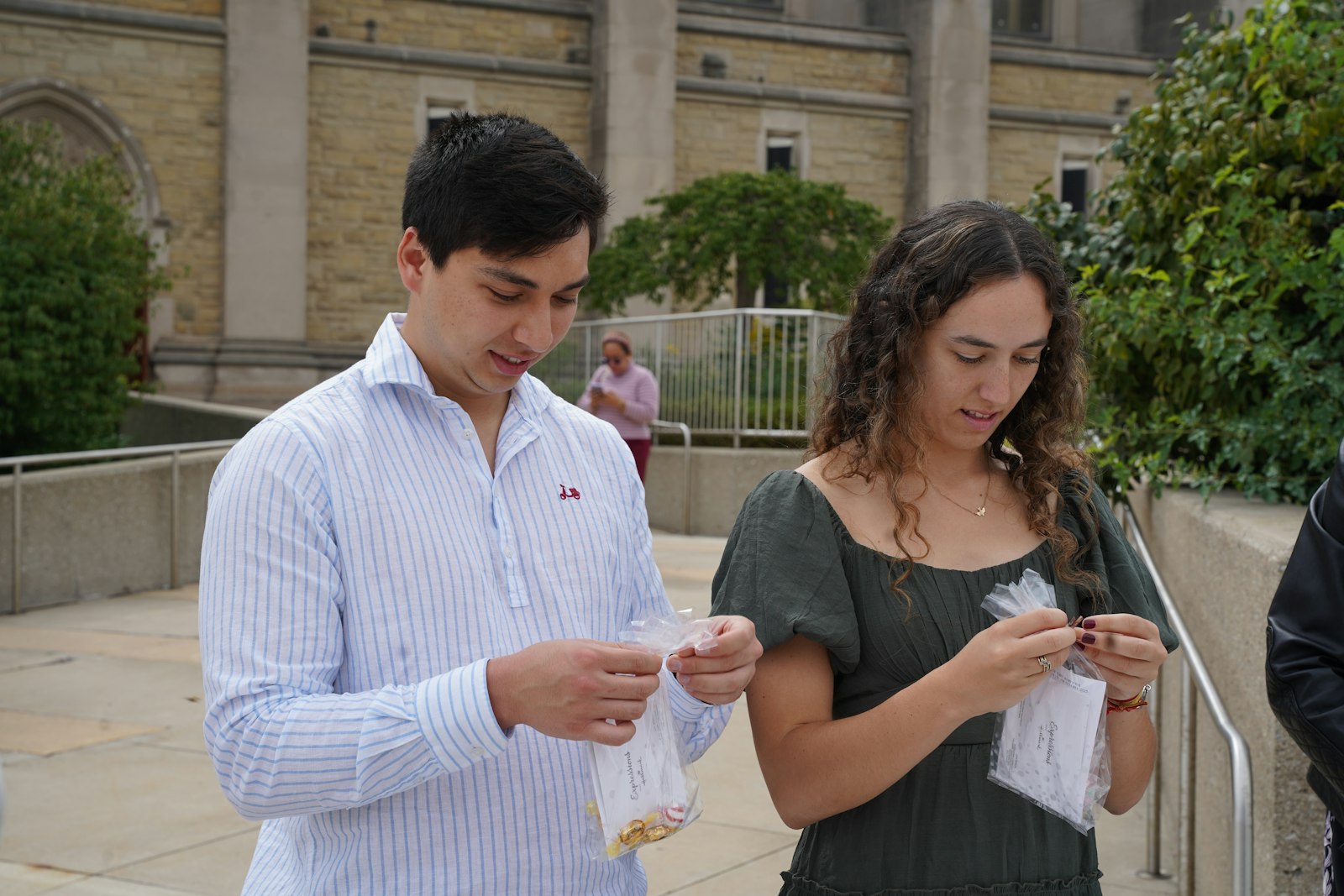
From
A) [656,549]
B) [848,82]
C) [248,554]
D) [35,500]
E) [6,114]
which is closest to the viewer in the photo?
[248,554]

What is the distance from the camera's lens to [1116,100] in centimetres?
2562

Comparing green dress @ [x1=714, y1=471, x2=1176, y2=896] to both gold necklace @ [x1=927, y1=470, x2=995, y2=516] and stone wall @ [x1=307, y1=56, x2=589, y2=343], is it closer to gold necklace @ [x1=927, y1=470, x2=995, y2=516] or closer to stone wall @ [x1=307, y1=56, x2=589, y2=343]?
gold necklace @ [x1=927, y1=470, x2=995, y2=516]

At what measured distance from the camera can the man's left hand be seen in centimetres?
193

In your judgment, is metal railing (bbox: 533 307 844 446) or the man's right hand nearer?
the man's right hand

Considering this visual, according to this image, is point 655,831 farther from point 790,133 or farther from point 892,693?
point 790,133

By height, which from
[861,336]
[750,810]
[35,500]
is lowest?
[750,810]

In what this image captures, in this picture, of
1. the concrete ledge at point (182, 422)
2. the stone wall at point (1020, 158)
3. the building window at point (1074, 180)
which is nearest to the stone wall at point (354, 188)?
the concrete ledge at point (182, 422)

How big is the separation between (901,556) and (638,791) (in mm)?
597

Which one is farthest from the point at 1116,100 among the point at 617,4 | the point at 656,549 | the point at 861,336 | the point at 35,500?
the point at 861,336

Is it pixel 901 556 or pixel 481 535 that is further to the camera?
pixel 901 556

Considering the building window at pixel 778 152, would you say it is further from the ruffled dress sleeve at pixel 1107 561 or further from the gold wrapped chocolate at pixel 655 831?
the gold wrapped chocolate at pixel 655 831

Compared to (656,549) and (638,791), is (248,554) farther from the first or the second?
(656,549)

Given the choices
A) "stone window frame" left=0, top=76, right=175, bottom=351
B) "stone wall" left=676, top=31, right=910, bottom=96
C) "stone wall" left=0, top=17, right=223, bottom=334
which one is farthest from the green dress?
"stone wall" left=676, top=31, right=910, bottom=96

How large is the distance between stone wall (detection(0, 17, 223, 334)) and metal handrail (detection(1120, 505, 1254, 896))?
1666 centimetres
